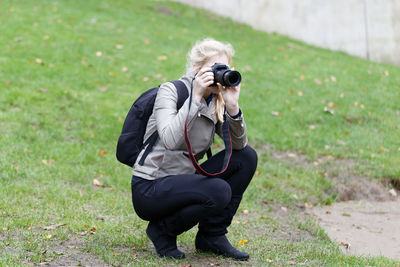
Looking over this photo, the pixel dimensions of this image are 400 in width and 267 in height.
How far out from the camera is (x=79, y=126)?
6.91m

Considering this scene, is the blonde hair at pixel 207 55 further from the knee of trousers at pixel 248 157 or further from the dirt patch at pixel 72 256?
the dirt patch at pixel 72 256

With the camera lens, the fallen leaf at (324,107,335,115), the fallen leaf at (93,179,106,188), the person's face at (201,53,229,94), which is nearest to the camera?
the camera lens

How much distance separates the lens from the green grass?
4.00m

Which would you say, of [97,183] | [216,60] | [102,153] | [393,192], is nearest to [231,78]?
[216,60]

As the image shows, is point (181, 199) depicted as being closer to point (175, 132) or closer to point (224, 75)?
point (175, 132)

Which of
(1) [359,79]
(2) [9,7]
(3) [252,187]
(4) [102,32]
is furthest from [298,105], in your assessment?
(2) [9,7]

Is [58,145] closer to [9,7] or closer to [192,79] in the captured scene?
[192,79]

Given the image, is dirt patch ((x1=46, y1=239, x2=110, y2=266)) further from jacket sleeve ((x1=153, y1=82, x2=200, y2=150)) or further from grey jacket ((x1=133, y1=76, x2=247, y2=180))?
jacket sleeve ((x1=153, y1=82, x2=200, y2=150))

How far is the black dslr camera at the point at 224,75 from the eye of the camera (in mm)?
3002

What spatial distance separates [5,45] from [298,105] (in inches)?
207

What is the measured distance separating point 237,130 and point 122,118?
4.12 meters

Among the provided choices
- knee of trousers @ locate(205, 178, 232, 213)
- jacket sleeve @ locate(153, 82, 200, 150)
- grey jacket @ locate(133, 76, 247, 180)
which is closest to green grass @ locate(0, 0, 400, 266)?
knee of trousers @ locate(205, 178, 232, 213)

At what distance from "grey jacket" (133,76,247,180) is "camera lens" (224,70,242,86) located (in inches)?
8.6

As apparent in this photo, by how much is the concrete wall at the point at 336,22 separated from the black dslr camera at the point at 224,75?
1042cm
